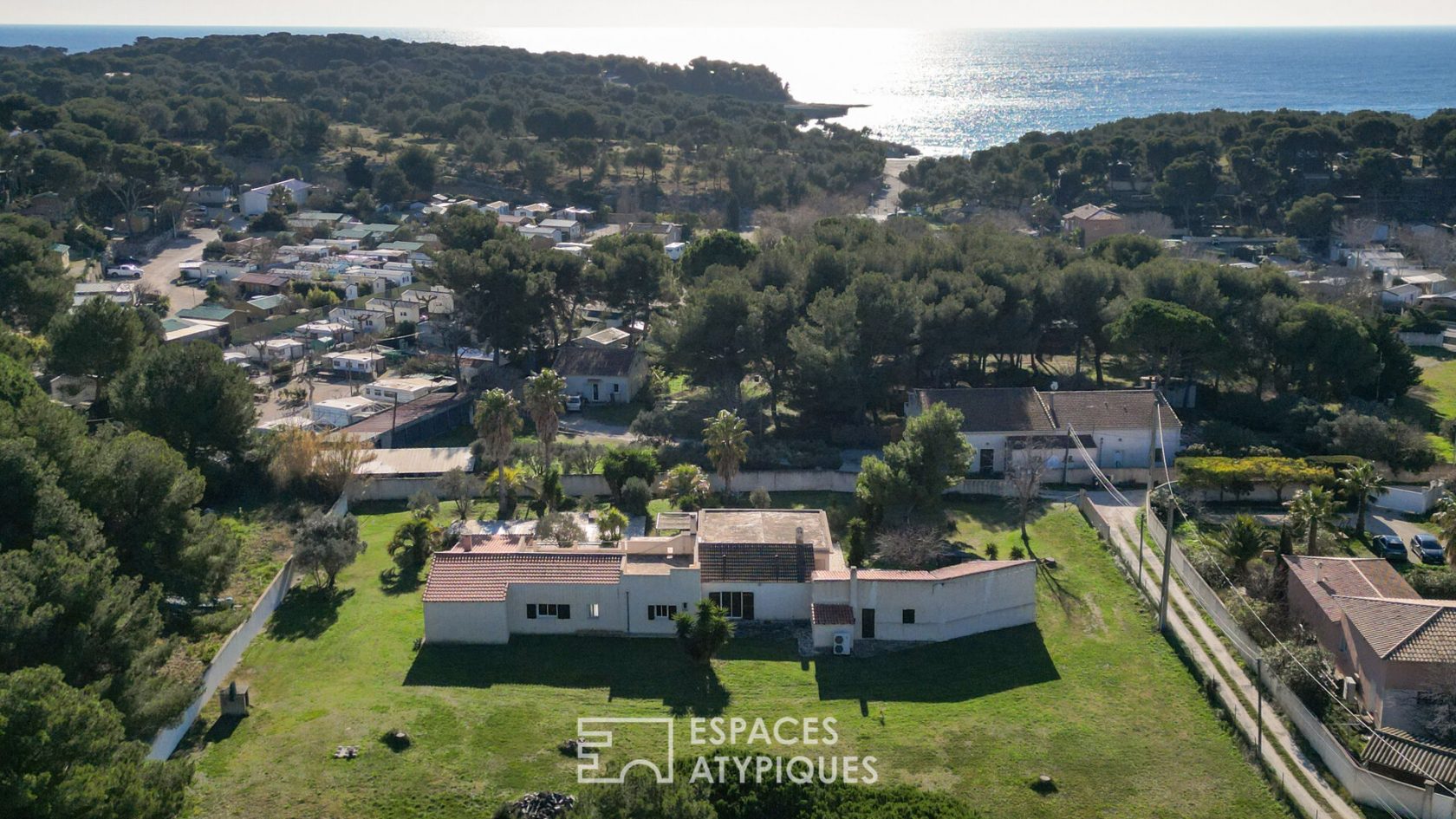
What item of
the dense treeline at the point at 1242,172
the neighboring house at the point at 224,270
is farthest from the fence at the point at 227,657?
the dense treeline at the point at 1242,172

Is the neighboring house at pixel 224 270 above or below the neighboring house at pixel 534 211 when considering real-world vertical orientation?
below

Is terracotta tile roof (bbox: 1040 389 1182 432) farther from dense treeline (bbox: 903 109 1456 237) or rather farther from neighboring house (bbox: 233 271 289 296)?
neighboring house (bbox: 233 271 289 296)

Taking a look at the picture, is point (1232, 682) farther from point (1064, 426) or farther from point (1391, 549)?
point (1064, 426)

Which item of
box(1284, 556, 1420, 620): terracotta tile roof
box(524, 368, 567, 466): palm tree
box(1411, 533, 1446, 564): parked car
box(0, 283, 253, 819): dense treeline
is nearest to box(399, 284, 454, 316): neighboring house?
box(0, 283, 253, 819): dense treeline

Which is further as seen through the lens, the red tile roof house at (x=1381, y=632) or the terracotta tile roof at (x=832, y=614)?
the terracotta tile roof at (x=832, y=614)

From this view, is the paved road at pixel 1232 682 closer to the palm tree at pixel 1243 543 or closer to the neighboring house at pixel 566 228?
the palm tree at pixel 1243 543

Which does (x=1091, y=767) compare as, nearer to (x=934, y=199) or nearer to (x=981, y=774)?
(x=981, y=774)
